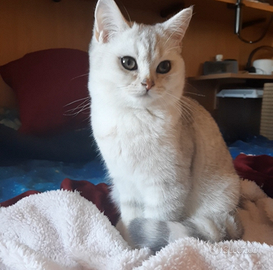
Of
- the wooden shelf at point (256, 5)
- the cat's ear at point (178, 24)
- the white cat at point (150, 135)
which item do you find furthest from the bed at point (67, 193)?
the wooden shelf at point (256, 5)

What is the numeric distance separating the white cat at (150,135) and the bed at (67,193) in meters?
0.10

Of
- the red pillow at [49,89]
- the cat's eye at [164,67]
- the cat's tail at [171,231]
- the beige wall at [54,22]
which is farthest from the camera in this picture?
the beige wall at [54,22]

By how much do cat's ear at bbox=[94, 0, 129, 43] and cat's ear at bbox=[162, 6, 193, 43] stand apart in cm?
14

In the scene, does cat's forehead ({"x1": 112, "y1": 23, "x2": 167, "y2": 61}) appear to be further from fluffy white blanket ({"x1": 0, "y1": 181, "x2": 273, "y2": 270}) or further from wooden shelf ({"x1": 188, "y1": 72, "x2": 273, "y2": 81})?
wooden shelf ({"x1": 188, "y1": 72, "x2": 273, "y2": 81})

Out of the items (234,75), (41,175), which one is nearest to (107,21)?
(41,175)

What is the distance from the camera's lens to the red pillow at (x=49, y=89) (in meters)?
1.43

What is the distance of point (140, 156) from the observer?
2.56 feet

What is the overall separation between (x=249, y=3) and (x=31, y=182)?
2.00m

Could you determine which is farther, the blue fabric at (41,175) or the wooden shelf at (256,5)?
the wooden shelf at (256,5)

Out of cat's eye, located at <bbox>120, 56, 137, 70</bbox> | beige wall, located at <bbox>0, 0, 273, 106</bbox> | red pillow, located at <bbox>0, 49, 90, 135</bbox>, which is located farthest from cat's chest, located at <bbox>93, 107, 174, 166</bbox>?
beige wall, located at <bbox>0, 0, 273, 106</bbox>

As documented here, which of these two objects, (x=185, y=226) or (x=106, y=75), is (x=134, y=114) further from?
(x=185, y=226)

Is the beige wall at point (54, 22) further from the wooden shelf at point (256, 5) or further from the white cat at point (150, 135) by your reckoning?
the white cat at point (150, 135)

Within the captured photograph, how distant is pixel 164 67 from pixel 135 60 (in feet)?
0.33

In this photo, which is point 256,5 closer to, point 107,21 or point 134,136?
point 107,21
